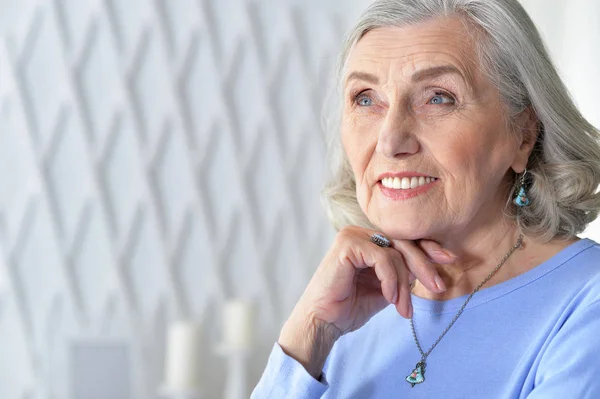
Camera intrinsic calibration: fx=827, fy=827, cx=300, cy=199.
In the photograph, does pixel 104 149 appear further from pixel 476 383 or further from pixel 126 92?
pixel 476 383

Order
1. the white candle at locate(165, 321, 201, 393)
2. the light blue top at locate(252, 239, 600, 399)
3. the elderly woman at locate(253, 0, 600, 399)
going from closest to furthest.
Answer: the light blue top at locate(252, 239, 600, 399), the elderly woman at locate(253, 0, 600, 399), the white candle at locate(165, 321, 201, 393)

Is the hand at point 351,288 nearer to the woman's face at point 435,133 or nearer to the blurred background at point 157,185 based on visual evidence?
the woman's face at point 435,133

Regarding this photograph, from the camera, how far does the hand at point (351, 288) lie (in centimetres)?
109

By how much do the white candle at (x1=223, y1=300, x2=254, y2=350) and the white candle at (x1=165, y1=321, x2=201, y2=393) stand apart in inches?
4.4

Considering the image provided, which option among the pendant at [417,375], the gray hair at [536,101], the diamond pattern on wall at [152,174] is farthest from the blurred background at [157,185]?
the pendant at [417,375]

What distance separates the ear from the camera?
1121mm

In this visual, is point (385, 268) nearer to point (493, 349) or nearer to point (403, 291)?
point (403, 291)

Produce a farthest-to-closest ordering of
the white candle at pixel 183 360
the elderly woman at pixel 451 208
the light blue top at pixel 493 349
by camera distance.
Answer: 1. the white candle at pixel 183 360
2. the elderly woman at pixel 451 208
3. the light blue top at pixel 493 349

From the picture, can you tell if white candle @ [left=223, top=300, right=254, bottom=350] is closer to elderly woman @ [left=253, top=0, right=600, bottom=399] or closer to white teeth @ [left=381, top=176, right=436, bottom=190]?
elderly woman @ [left=253, top=0, right=600, bottom=399]

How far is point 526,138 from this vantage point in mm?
1132

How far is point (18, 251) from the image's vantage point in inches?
95.6

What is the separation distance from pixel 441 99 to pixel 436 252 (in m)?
0.20

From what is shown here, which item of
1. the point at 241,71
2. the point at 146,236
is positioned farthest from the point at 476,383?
Result: the point at 241,71

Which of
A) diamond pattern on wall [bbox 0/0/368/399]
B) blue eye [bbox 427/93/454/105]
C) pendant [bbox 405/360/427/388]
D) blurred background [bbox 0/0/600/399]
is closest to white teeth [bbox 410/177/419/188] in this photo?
blue eye [bbox 427/93/454/105]
